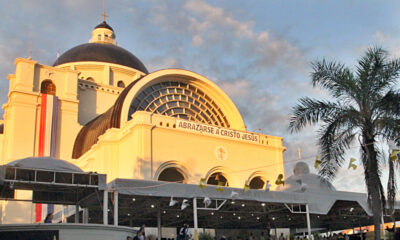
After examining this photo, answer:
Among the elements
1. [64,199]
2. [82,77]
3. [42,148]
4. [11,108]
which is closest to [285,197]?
[64,199]

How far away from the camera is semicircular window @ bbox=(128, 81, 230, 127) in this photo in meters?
30.4

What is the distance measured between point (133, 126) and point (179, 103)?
7151 mm

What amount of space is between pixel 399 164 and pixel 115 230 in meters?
9.63

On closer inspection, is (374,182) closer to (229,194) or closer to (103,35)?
(229,194)

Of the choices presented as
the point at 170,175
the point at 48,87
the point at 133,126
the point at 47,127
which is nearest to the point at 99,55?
the point at 48,87

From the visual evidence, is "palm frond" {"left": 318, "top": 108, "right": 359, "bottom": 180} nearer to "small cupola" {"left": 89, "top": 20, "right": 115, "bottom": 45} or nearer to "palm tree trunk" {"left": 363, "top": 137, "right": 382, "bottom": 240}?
"palm tree trunk" {"left": 363, "top": 137, "right": 382, "bottom": 240}

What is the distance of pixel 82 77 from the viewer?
40.1 meters

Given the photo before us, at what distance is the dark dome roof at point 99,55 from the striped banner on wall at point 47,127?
7.95 metres

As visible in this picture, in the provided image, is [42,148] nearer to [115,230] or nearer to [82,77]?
[82,77]

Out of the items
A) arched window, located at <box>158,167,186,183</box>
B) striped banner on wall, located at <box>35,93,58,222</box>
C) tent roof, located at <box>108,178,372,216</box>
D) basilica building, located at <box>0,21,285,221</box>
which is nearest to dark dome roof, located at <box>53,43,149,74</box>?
basilica building, located at <box>0,21,285,221</box>

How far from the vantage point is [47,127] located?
3322cm

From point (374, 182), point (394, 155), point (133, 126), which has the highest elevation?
point (133, 126)

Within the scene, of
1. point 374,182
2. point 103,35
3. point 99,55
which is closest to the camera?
point 374,182

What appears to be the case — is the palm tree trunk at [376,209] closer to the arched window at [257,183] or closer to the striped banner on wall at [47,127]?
the arched window at [257,183]
